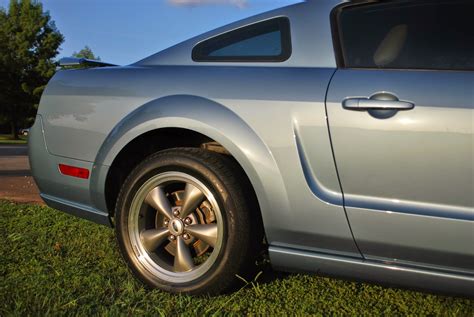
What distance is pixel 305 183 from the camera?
2.22 metres

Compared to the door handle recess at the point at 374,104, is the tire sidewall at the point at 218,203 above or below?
below

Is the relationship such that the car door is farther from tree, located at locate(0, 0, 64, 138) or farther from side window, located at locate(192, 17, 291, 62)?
tree, located at locate(0, 0, 64, 138)

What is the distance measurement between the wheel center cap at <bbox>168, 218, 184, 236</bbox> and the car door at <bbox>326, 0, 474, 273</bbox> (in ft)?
3.00

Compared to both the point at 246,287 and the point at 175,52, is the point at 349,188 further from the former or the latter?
the point at 175,52

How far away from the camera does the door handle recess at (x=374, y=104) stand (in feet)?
6.77

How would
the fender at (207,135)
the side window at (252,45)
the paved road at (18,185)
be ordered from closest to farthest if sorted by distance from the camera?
1. the fender at (207,135)
2. the side window at (252,45)
3. the paved road at (18,185)

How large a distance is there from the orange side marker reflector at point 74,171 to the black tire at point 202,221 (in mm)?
258

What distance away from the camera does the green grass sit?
2344 millimetres

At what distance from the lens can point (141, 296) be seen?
250 cm

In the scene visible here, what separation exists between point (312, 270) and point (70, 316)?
113 centimetres

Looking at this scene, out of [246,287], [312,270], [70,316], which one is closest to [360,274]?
[312,270]

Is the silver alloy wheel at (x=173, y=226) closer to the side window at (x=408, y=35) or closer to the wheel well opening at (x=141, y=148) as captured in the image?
the wheel well opening at (x=141, y=148)

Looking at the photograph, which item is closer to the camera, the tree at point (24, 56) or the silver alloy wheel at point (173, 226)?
the silver alloy wheel at point (173, 226)

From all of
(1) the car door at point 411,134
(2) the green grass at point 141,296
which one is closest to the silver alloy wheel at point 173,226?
(2) the green grass at point 141,296
